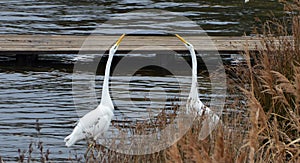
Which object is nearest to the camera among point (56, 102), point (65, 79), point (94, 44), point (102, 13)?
point (56, 102)

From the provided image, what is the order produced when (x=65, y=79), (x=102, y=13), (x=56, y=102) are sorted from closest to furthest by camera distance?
(x=56, y=102) → (x=65, y=79) → (x=102, y=13)

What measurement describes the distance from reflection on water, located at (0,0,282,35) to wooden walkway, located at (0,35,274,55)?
167 cm

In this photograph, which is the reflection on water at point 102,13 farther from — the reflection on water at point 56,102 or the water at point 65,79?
the reflection on water at point 56,102

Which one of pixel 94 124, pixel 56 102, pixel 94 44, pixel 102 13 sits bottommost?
pixel 56 102

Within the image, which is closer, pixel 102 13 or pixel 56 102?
pixel 56 102

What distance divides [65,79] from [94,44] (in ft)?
4.48

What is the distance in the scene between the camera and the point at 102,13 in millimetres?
15266

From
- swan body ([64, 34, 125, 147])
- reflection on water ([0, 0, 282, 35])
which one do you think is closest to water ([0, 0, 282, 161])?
reflection on water ([0, 0, 282, 35])

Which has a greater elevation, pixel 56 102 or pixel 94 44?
pixel 94 44

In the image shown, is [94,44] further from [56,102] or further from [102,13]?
[102,13]

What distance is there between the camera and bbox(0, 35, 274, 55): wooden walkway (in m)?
10.2

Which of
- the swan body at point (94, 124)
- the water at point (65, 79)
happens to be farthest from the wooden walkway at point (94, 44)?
the swan body at point (94, 124)

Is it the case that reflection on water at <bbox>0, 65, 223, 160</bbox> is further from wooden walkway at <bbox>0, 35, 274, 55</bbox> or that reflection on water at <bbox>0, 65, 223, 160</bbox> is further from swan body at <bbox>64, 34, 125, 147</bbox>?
wooden walkway at <bbox>0, 35, 274, 55</bbox>

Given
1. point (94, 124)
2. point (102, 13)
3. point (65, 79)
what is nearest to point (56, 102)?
point (65, 79)
